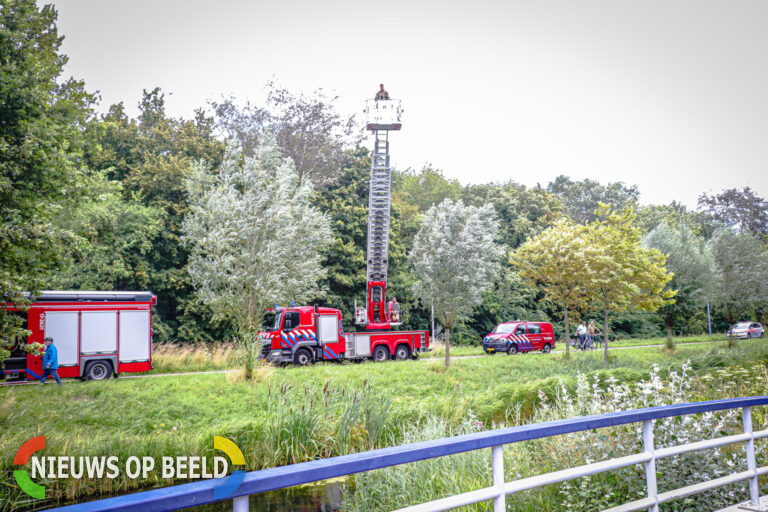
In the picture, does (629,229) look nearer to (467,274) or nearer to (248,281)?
(467,274)

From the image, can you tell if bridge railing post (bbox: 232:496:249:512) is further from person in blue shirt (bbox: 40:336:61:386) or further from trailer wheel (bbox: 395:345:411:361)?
trailer wheel (bbox: 395:345:411:361)

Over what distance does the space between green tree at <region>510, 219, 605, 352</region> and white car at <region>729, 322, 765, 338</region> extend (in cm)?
2770

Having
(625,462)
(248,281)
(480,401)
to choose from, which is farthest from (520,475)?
(248,281)

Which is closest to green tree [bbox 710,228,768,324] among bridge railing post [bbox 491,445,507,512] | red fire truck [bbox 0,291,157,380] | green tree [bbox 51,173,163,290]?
red fire truck [bbox 0,291,157,380]

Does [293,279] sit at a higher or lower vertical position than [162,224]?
lower

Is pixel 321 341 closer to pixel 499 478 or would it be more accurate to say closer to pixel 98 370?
pixel 98 370

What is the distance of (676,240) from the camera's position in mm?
39250

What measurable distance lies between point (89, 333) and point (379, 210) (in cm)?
1161

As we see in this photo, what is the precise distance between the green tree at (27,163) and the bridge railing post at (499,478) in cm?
1093

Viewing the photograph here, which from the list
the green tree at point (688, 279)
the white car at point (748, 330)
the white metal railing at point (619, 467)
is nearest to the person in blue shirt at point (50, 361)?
the white metal railing at point (619, 467)

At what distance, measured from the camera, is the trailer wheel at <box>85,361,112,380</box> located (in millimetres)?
18250

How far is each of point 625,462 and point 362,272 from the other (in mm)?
32253

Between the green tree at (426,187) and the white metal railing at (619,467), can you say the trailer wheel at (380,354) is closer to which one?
the white metal railing at (619,467)

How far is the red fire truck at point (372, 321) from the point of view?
21547 mm
